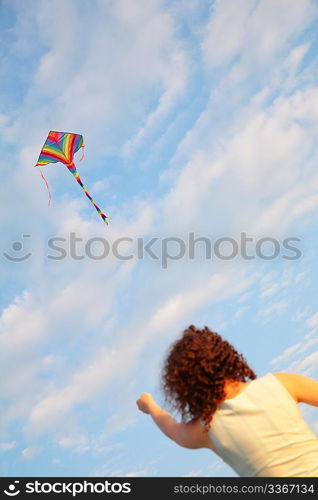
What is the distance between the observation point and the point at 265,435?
252cm

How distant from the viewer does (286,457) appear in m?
2.50

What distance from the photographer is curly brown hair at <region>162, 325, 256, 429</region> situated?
8.52 ft

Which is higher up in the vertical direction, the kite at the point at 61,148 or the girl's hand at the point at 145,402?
the kite at the point at 61,148

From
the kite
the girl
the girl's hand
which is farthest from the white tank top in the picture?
the kite

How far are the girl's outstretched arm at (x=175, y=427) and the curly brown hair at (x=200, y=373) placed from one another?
52 millimetres

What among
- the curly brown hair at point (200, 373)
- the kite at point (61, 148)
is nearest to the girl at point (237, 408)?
the curly brown hair at point (200, 373)

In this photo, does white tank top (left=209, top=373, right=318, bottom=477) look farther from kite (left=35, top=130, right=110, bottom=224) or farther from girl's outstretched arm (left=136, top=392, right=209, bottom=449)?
kite (left=35, top=130, right=110, bottom=224)

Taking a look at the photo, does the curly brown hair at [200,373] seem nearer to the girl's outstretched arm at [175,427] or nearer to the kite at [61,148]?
the girl's outstretched arm at [175,427]

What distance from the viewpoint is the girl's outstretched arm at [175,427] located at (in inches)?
104

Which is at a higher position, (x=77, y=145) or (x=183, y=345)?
(x=77, y=145)

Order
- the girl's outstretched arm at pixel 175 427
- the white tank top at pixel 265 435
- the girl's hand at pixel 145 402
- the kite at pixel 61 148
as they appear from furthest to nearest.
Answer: the kite at pixel 61 148, the girl's hand at pixel 145 402, the girl's outstretched arm at pixel 175 427, the white tank top at pixel 265 435

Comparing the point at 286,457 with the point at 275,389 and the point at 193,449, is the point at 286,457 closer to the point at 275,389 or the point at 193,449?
the point at 275,389

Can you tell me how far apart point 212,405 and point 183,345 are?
310mm
